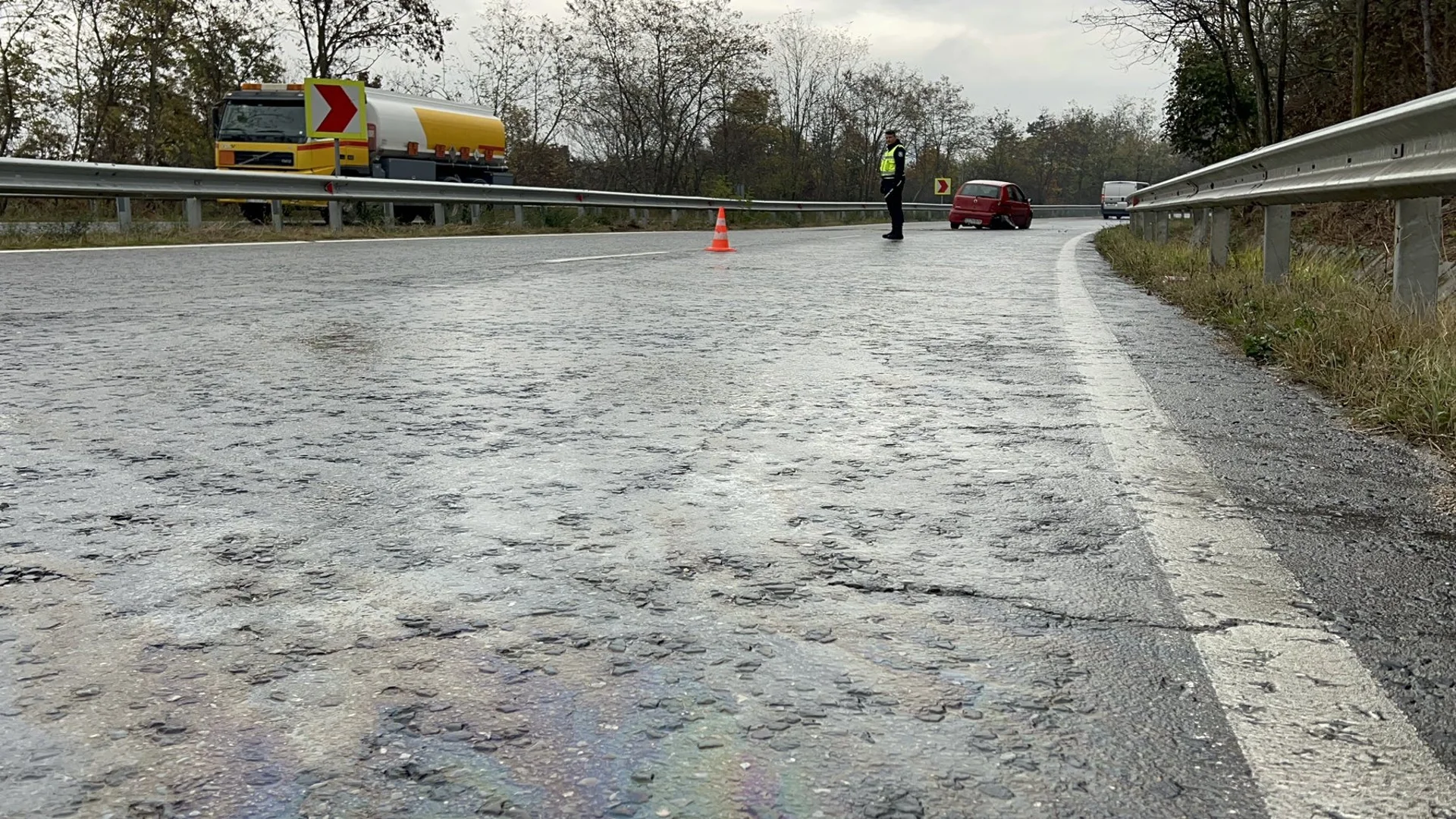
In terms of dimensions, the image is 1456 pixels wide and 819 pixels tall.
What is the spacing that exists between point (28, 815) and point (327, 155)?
84.2 ft

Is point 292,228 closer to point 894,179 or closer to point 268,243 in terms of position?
point 268,243

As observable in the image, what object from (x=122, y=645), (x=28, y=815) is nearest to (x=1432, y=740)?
(x=28, y=815)

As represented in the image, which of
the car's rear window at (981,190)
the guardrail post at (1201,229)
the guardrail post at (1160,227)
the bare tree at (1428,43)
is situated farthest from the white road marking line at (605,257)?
the car's rear window at (981,190)

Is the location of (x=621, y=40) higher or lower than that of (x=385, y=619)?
higher

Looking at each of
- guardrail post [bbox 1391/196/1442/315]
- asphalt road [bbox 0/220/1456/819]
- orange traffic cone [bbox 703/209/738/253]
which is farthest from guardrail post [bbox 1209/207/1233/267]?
orange traffic cone [bbox 703/209/738/253]

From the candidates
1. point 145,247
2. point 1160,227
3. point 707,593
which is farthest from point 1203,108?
point 707,593

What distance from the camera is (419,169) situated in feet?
94.1

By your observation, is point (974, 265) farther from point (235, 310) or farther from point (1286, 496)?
point (1286, 496)

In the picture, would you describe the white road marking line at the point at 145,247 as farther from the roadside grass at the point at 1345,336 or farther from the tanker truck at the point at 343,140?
the tanker truck at the point at 343,140

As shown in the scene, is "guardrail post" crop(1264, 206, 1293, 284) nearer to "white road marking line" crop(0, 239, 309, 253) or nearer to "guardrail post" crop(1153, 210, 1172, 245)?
"guardrail post" crop(1153, 210, 1172, 245)

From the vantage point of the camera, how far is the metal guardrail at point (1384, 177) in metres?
5.02

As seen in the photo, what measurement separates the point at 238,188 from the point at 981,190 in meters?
23.3

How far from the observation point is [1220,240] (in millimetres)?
10516

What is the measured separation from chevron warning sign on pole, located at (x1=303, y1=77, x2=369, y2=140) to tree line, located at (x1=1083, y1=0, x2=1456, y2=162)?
11684 mm
